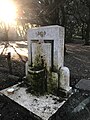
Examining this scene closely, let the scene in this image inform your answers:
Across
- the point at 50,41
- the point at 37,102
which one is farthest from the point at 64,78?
the point at 50,41

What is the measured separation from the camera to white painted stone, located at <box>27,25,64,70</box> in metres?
4.40

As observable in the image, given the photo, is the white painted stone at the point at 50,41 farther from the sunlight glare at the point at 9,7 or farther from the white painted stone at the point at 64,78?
the sunlight glare at the point at 9,7

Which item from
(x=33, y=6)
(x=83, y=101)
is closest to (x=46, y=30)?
(x=83, y=101)

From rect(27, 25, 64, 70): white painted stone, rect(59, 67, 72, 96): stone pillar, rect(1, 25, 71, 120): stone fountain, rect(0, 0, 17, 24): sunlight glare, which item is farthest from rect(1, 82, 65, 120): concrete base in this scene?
rect(0, 0, 17, 24): sunlight glare

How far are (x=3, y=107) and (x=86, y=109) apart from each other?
2.33 meters

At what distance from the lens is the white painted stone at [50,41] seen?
4398 millimetres

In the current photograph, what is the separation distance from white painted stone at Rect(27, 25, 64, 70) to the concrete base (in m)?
1.02

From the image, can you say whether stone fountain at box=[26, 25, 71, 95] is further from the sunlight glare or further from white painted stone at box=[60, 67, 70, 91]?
the sunlight glare

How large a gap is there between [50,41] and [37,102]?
6.11 ft

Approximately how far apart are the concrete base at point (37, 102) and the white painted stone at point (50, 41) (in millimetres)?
1017

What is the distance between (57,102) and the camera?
420 cm

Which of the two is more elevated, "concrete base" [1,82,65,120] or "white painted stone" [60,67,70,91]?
"white painted stone" [60,67,70,91]

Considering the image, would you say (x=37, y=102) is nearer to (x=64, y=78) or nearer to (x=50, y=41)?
(x=64, y=78)

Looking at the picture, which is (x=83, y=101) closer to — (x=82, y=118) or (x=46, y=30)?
(x=82, y=118)
